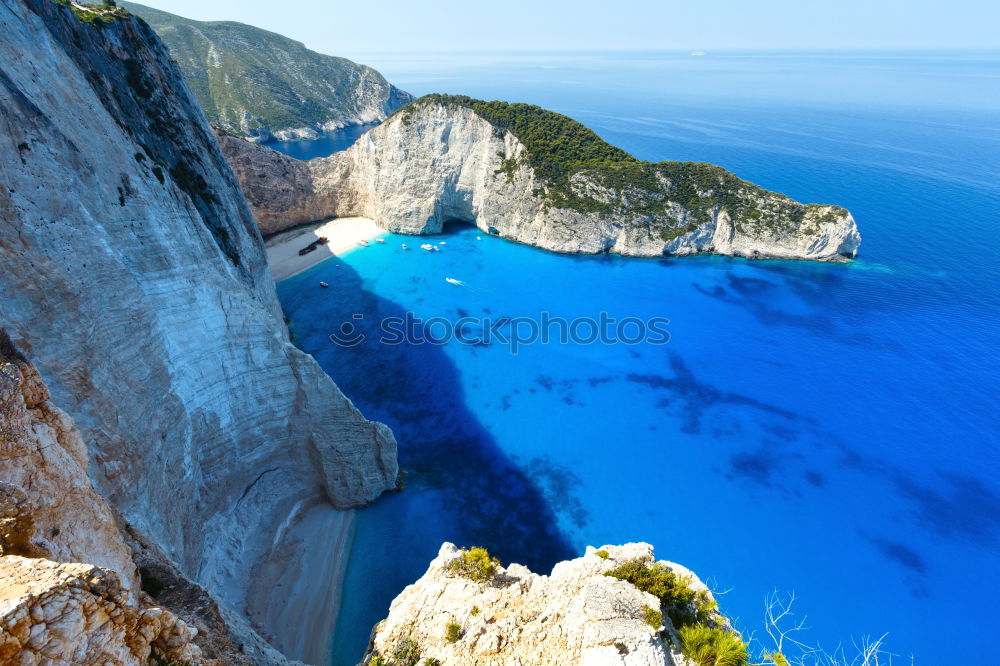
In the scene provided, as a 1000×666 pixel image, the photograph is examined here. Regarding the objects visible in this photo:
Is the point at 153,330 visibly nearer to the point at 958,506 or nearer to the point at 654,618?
the point at 654,618

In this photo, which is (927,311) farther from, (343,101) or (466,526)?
(343,101)

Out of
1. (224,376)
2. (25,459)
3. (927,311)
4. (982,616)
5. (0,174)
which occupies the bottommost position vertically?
(982,616)

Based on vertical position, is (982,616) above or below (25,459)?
below

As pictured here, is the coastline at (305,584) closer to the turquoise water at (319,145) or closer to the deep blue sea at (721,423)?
the deep blue sea at (721,423)

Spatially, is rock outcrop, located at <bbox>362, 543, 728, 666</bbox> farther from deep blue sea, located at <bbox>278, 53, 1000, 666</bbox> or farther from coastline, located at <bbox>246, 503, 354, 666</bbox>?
deep blue sea, located at <bbox>278, 53, 1000, 666</bbox>

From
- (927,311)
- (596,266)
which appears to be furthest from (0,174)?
(927,311)

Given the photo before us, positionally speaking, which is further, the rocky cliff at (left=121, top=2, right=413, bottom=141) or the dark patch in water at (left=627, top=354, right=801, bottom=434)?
the rocky cliff at (left=121, top=2, right=413, bottom=141)

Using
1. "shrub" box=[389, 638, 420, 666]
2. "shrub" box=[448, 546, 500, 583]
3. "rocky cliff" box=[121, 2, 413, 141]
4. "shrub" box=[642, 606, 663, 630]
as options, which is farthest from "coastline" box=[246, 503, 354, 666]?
"rocky cliff" box=[121, 2, 413, 141]
